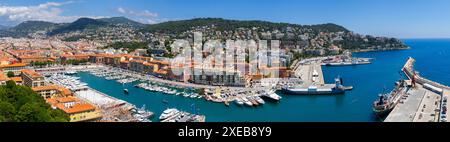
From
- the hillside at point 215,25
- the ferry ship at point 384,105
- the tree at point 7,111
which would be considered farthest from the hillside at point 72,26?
the tree at point 7,111

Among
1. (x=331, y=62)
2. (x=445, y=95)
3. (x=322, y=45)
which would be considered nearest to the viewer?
(x=445, y=95)

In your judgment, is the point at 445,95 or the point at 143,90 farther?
the point at 143,90

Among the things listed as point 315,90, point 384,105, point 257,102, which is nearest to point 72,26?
point 315,90

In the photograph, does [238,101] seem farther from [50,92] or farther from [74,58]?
[74,58]

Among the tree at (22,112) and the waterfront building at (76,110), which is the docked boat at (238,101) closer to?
the waterfront building at (76,110)

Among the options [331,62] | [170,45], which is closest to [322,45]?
[331,62]
